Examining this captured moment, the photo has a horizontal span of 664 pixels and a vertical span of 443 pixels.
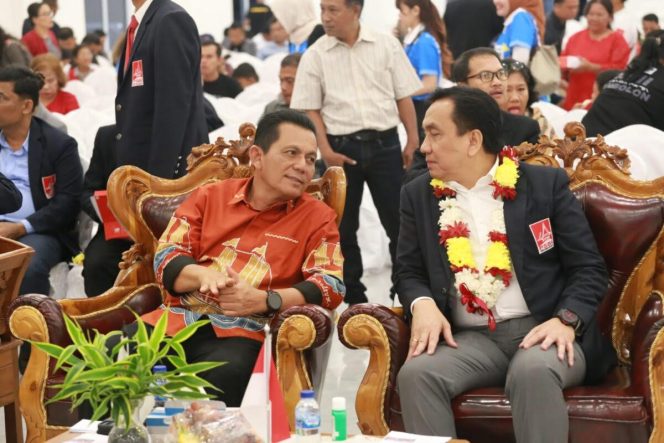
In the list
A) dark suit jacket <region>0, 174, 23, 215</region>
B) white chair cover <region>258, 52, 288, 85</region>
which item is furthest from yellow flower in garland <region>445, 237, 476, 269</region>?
white chair cover <region>258, 52, 288, 85</region>

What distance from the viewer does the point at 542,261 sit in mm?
3314

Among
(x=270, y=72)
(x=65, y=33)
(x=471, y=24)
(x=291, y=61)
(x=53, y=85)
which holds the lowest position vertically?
(x=291, y=61)

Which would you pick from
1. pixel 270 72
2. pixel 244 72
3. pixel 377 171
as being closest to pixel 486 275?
pixel 377 171

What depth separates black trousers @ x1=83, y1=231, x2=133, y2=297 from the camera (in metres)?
4.61

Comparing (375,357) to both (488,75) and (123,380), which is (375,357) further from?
(488,75)

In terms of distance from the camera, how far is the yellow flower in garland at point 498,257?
3.26 meters

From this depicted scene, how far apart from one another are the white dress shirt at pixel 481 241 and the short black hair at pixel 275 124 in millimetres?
529

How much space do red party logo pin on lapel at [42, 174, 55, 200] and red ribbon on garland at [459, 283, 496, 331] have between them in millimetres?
2365

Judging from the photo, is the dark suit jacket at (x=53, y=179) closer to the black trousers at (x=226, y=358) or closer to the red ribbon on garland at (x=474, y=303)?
the black trousers at (x=226, y=358)

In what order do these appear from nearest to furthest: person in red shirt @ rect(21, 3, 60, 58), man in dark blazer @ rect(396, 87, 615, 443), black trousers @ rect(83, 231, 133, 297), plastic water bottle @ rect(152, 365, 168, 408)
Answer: plastic water bottle @ rect(152, 365, 168, 408)
man in dark blazer @ rect(396, 87, 615, 443)
black trousers @ rect(83, 231, 133, 297)
person in red shirt @ rect(21, 3, 60, 58)

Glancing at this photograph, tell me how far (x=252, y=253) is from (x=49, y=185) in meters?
1.78

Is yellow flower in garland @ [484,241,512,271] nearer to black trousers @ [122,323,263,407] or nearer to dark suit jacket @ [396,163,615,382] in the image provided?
dark suit jacket @ [396,163,615,382]

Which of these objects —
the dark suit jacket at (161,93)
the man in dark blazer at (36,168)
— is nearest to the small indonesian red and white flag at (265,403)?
the dark suit jacket at (161,93)

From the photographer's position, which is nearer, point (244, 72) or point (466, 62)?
point (466, 62)
